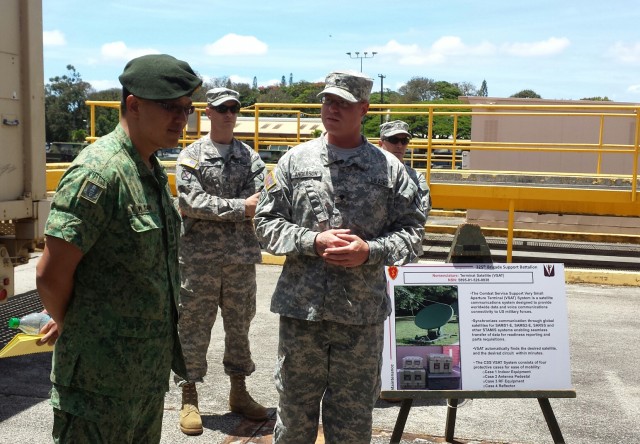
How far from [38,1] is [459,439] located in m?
4.13

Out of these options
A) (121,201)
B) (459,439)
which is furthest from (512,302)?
(121,201)

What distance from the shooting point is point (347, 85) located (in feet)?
10.5

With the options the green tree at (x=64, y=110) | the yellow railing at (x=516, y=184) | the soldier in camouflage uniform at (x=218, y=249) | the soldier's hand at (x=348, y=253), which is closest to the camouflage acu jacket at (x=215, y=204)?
the soldier in camouflage uniform at (x=218, y=249)

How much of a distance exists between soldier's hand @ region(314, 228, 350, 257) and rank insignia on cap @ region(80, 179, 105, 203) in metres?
1.08

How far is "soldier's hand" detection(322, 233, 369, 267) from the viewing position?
3.01 meters

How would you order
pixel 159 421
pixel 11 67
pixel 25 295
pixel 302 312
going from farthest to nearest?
pixel 25 295 < pixel 11 67 < pixel 302 312 < pixel 159 421

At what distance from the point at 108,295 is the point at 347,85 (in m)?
1.47

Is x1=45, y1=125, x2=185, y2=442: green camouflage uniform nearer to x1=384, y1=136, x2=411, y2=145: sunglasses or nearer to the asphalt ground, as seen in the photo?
the asphalt ground

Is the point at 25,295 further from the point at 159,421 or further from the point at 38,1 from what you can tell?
the point at 159,421

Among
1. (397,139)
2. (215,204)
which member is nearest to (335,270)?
(215,204)

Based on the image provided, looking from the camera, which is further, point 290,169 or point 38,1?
point 38,1

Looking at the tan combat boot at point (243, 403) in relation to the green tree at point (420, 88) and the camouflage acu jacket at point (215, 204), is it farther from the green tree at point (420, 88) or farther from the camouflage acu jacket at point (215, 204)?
the green tree at point (420, 88)

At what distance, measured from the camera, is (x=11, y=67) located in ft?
16.2

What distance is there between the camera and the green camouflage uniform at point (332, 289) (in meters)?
3.17
